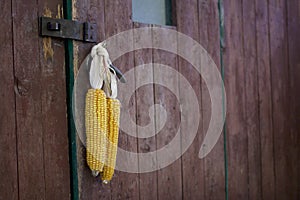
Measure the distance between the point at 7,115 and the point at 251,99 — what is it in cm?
164

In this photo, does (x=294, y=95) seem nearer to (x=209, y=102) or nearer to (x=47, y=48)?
(x=209, y=102)

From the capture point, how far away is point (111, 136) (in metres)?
1.96

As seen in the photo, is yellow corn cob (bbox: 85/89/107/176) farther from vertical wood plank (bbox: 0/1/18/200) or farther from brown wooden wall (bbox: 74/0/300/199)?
vertical wood plank (bbox: 0/1/18/200)

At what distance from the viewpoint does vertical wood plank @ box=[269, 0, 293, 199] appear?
10.2ft

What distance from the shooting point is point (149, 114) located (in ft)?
7.65

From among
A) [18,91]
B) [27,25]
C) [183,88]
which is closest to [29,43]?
[27,25]

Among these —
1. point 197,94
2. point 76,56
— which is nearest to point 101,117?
point 76,56

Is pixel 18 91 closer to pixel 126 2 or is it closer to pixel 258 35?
pixel 126 2

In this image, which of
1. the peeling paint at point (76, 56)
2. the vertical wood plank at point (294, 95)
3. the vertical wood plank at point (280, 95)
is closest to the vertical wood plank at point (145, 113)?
the peeling paint at point (76, 56)

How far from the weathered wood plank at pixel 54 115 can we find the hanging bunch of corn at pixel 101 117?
11 centimetres

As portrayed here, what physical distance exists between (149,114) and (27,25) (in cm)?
76

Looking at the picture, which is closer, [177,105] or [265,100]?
[177,105]

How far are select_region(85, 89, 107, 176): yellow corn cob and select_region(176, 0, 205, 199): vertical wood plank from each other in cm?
66

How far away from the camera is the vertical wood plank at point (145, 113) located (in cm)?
228
